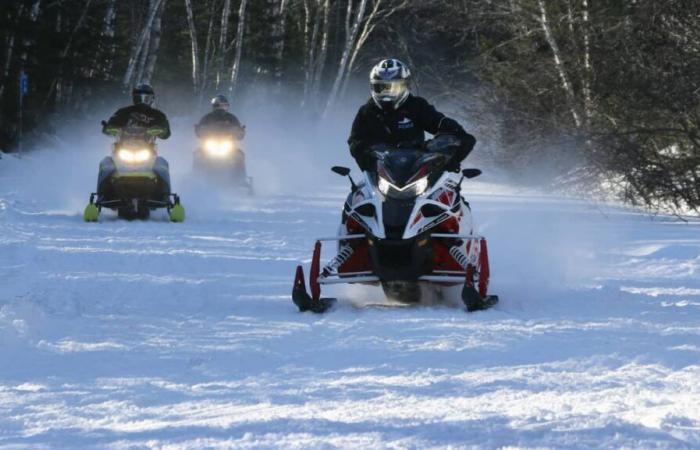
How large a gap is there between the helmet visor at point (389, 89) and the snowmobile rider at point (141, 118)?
802 cm

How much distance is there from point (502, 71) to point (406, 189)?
18887mm

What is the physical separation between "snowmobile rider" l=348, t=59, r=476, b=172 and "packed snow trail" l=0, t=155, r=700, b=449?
3.94 ft

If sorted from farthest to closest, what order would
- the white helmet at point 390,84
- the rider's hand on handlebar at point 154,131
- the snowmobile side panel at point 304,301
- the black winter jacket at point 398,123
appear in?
the rider's hand on handlebar at point 154,131 → the black winter jacket at point 398,123 → the white helmet at point 390,84 → the snowmobile side panel at point 304,301

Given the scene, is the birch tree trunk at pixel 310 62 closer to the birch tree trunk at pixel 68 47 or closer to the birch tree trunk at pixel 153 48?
the birch tree trunk at pixel 153 48

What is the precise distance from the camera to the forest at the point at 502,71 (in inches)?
637

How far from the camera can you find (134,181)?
53.3ft

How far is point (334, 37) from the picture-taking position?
59.7 metres

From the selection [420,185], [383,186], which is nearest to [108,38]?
[383,186]

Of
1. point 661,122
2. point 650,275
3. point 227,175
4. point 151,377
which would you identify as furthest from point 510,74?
point 151,377

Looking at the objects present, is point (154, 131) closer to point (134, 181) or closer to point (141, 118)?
point (141, 118)

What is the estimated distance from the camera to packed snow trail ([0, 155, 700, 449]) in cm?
446

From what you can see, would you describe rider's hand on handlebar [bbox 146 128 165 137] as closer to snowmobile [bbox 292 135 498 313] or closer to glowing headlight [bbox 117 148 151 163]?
glowing headlight [bbox 117 148 151 163]

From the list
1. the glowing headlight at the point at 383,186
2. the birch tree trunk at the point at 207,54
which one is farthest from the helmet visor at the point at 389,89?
the birch tree trunk at the point at 207,54

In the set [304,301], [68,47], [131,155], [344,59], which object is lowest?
[304,301]
